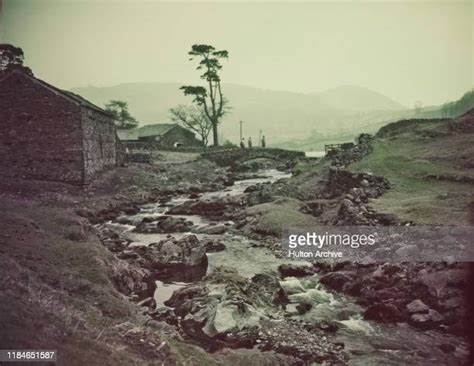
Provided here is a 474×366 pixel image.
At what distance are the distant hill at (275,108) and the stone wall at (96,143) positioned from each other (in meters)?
0.65

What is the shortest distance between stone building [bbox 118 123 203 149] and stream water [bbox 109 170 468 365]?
424 inches

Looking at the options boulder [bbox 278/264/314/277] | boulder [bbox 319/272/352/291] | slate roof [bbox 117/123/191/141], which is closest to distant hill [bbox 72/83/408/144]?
slate roof [bbox 117/123/191/141]

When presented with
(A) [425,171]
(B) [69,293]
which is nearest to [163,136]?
(A) [425,171]

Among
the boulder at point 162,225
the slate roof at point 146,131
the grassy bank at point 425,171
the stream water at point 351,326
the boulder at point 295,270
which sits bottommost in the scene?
the stream water at point 351,326

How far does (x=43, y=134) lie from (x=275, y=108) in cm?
4081

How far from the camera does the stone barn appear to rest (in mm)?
8617

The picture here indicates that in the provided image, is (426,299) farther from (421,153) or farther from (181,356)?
(421,153)

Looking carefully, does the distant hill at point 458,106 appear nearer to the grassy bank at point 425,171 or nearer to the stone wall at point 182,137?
the grassy bank at point 425,171

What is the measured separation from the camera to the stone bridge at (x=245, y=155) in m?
21.5

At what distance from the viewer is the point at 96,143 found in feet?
37.1

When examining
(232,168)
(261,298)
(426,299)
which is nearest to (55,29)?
(261,298)

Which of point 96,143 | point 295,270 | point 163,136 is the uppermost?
point 163,136

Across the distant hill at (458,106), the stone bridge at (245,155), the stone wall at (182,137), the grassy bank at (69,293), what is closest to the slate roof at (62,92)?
the grassy bank at (69,293)

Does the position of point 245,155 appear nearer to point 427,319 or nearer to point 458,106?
point 458,106
